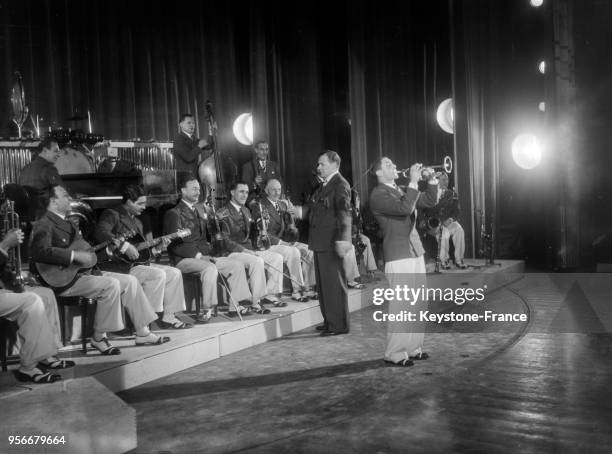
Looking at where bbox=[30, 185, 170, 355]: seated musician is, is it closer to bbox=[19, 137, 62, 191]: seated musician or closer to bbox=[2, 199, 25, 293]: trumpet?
bbox=[2, 199, 25, 293]: trumpet

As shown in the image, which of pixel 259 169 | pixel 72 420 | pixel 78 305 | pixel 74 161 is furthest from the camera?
pixel 259 169

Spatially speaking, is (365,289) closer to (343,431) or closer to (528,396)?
(528,396)

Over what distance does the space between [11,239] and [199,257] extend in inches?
79.6

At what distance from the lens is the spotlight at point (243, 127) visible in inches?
410

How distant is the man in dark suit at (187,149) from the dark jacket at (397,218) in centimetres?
330

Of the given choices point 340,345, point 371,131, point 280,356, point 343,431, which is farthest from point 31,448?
point 371,131

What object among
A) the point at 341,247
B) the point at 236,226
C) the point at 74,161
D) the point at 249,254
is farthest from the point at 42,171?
the point at 341,247

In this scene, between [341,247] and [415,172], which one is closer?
[415,172]

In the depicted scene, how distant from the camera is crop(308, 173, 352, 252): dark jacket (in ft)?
18.6

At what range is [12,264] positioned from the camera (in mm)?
4363

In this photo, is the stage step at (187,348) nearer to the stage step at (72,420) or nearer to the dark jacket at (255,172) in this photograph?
the stage step at (72,420)

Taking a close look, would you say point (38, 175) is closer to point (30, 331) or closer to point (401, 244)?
point (30, 331)

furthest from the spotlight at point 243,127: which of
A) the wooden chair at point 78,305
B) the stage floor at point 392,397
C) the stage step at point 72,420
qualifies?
the stage step at point 72,420

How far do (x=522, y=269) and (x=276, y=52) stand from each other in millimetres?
4771
